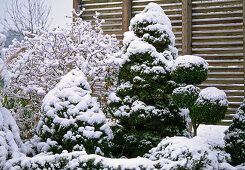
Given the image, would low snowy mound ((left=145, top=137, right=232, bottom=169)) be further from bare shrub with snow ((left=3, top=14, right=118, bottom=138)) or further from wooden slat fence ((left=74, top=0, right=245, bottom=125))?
wooden slat fence ((left=74, top=0, right=245, bottom=125))

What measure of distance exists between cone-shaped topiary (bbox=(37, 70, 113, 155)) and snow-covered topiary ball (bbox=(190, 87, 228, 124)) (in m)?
1.31

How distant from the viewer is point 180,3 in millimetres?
7777

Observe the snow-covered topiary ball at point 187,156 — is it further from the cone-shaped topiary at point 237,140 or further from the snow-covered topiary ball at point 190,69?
the snow-covered topiary ball at point 190,69

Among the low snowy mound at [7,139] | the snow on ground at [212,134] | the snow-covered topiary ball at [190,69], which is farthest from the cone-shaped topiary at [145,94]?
the low snowy mound at [7,139]

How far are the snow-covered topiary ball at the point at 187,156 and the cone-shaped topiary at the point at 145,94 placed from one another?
49.6 inches

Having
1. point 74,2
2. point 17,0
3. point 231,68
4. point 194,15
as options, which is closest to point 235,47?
point 231,68

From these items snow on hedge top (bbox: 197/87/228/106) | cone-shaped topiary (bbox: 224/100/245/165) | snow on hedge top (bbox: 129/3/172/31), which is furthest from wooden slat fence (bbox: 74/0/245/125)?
snow on hedge top (bbox: 197/87/228/106)

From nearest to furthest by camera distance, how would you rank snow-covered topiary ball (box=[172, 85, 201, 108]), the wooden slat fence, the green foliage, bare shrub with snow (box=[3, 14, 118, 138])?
the green foliage
snow-covered topiary ball (box=[172, 85, 201, 108])
bare shrub with snow (box=[3, 14, 118, 138])
the wooden slat fence

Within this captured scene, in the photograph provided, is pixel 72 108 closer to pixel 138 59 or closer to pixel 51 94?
pixel 51 94

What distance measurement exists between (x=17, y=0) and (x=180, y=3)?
8.33 meters

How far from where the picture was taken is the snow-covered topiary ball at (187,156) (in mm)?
3251

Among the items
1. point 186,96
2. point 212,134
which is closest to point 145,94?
point 186,96

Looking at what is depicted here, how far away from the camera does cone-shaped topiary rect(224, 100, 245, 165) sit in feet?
13.8

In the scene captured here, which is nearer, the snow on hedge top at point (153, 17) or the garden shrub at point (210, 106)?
the garden shrub at point (210, 106)
